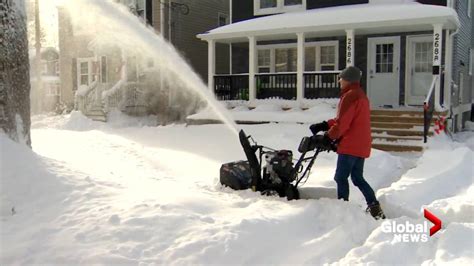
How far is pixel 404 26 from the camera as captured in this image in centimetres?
1439

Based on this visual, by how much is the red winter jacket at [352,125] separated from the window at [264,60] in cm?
1401

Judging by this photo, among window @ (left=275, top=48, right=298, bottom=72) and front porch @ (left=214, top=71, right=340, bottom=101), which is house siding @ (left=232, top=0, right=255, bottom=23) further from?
front porch @ (left=214, top=71, right=340, bottom=101)

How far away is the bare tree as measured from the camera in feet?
17.9

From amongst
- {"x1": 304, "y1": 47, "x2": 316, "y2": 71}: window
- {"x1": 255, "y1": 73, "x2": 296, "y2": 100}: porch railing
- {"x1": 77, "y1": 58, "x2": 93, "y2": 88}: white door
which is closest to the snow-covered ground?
{"x1": 255, "y1": 73, "x2": 296, "y2": 100}: porch railing

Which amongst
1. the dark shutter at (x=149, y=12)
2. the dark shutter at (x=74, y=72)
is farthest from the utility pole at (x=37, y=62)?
the dark shutter at (x=149, y=12)

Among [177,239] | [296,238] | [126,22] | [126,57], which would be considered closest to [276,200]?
[296,238]

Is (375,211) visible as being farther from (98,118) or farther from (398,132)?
(98,118)

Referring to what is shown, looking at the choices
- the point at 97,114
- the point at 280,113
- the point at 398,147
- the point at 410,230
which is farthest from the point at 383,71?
the point at 410,230

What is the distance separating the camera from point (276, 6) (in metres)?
18.6

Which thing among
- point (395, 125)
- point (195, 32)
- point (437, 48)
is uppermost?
point (195, 32)

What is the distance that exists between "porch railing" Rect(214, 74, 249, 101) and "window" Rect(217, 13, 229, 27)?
7427 millimetres

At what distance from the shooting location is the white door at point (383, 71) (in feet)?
53.0

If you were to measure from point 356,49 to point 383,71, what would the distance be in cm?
122

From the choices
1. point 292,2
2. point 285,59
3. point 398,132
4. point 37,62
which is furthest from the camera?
point 37,62
